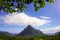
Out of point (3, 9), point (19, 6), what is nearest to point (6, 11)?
point (3, 9)

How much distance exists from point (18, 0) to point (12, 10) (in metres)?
4.16

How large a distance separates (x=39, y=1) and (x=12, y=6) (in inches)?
223

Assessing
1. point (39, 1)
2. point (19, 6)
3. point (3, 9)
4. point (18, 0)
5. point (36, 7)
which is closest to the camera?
point (39, 1)

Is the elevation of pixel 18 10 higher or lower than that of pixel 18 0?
lower

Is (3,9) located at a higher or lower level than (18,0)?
lower

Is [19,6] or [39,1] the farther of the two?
[19,6]

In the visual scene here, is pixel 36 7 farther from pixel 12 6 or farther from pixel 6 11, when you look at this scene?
pixel 6 11

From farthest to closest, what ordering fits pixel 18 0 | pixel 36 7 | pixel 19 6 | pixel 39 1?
pixel 19 6
pixel 18 0
pixel 36 7
pixel 39 1

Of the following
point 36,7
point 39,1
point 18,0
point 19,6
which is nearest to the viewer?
point 39,1

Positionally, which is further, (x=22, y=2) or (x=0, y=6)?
(x=0, y=6)

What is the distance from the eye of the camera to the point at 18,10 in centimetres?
2320

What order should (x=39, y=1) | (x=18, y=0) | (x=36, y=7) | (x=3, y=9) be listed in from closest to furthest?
(x=39, y=1) → (x=36, y=7) → (x=18, y=0) → (x=3, y=9)

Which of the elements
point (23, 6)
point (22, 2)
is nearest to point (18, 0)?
point (22, 2)

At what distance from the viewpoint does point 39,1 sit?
17.9 metres
